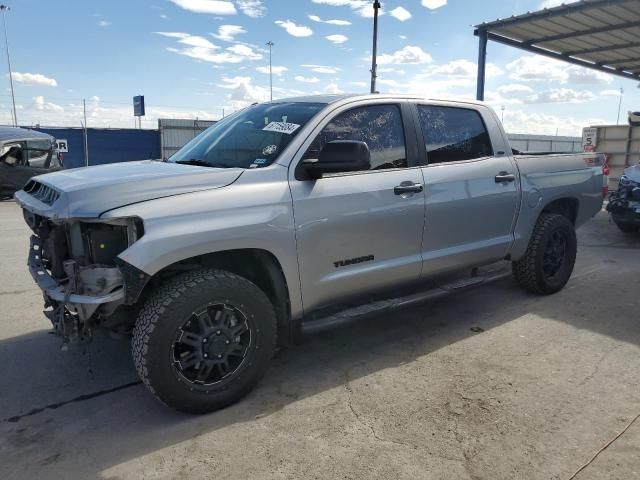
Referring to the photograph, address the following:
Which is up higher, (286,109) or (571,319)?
(286,109)

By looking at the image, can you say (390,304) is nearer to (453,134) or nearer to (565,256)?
(453,134)

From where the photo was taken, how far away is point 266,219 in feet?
10.4

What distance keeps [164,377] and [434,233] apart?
2251 mm

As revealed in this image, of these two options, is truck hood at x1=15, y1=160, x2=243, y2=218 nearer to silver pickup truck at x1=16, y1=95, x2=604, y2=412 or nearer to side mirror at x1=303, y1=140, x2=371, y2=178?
silver pickup truck at x1=16, y1=95, x2=604, y2=412

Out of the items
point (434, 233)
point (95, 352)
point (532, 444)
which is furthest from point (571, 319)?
point (95, 352)

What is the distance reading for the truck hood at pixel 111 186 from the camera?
2.81 m

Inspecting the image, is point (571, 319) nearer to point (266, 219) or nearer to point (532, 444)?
point (532, 444)

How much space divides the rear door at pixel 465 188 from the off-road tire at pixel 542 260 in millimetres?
452

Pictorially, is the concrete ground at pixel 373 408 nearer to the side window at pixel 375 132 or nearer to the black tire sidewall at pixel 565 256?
the black tire sidewall at pixel 565 256

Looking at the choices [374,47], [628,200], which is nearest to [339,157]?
[628,200]

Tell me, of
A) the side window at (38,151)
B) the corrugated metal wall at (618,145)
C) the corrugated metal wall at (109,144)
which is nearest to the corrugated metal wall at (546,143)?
the corrugated metal wall at (618,145)

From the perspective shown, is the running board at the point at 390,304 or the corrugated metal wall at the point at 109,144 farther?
the corrugated metal wall at the point at 109,144

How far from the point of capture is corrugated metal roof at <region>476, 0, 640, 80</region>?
12.1m

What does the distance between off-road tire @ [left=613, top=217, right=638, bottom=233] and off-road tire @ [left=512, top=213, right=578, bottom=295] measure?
419 centimetres
